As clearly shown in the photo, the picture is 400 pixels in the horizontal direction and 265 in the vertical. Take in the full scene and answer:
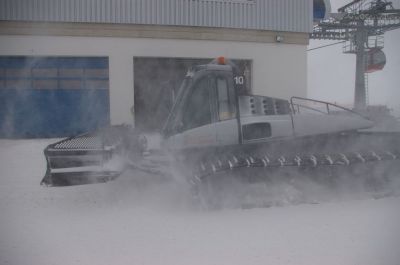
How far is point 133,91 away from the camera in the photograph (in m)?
10.8

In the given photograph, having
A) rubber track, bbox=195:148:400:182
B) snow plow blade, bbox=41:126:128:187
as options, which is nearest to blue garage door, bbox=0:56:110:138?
snow plow blade, bbox=41:126:128:187

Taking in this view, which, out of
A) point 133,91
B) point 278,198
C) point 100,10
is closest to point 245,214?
point 278,198

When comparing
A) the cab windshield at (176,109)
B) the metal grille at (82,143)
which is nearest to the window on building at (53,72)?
the metal grille at (82,143)

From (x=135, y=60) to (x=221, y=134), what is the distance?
21.8ft

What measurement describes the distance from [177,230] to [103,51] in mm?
7931

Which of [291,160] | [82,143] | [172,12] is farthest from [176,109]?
[172,12]

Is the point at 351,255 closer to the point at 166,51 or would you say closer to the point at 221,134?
the point at 221,134

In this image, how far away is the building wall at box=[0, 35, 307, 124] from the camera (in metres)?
10.2

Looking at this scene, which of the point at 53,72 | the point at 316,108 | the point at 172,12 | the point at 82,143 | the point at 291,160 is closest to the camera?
the point at 291,160

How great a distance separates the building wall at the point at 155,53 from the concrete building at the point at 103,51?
0.09 feet

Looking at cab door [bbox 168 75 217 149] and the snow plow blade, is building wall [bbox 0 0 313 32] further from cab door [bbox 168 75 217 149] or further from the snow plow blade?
the snow plow blade

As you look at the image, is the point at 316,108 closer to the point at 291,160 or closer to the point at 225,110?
the point at 291,160

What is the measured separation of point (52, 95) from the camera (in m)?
10.8

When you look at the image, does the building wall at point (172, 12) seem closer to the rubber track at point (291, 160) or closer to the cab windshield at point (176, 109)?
the cab windshield at point (176, 109)
